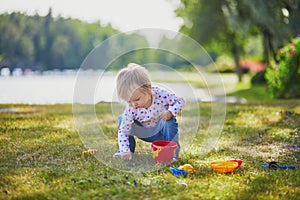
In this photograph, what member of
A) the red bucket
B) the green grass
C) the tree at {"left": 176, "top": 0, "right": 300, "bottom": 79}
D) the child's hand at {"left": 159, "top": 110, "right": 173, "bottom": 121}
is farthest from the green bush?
the red bucket

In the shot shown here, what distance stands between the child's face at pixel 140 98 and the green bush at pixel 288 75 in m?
8.33

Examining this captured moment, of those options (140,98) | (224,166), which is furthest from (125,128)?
(224,166)

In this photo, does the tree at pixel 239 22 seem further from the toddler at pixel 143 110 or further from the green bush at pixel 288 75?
the toddler at pixel 143 110

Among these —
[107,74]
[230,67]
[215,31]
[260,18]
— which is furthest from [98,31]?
[107,74]

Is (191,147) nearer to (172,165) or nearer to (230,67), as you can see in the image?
(172,165)

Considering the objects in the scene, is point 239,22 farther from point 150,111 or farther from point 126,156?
point 126,156

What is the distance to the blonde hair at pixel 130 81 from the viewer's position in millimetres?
3738

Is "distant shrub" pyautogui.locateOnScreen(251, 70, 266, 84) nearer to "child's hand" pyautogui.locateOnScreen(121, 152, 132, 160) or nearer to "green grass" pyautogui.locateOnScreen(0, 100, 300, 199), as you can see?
"green grass" pyautogui.locateOnScreen(0, 100, 300, 199)

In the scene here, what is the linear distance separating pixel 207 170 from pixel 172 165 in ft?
1.17

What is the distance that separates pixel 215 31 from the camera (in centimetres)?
2473

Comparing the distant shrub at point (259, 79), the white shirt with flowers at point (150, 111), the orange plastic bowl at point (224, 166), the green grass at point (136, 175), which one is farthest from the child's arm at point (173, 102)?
the distant shrub at point (259, 79)

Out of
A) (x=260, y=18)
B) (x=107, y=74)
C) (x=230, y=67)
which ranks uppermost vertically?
(x=260, y=18)

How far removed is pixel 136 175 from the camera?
139 inches

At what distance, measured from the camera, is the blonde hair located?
3738mm
